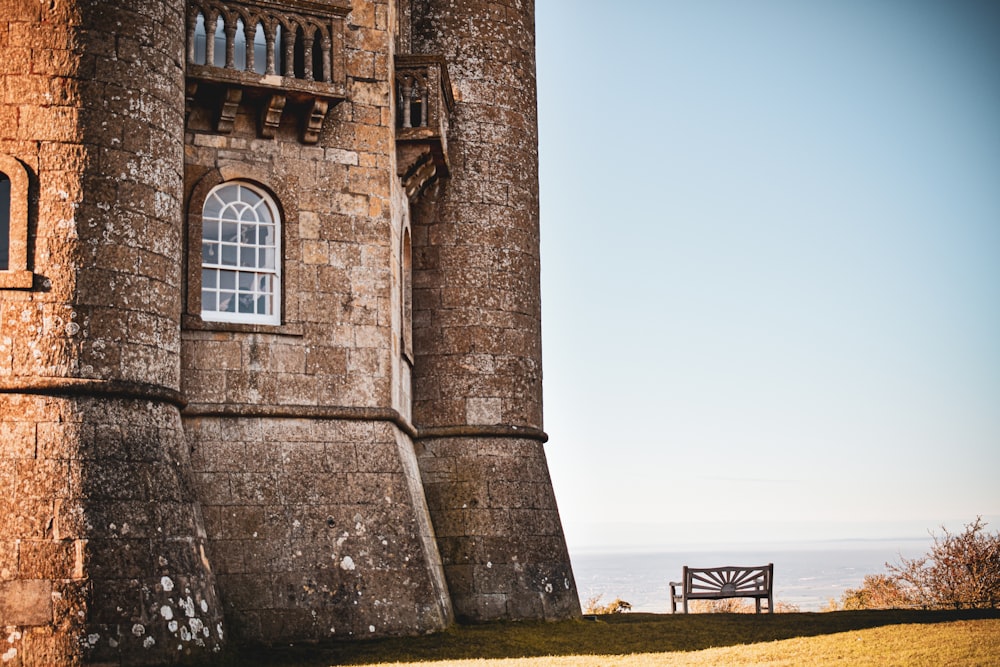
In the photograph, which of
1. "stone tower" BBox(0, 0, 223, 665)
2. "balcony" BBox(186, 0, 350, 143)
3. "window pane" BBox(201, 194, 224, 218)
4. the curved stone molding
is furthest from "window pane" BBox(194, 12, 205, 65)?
the curved stone molding

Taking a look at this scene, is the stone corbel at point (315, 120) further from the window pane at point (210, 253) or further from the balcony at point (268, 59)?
the window pane at point (210, 253)

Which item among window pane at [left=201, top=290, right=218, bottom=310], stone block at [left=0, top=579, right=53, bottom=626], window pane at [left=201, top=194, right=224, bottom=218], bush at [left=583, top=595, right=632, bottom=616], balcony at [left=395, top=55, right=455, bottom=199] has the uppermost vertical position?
balcony at [left=395, top=55, right=455, bottom=199]

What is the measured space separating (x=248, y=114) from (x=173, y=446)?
13.5 ft

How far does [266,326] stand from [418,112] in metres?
3.76

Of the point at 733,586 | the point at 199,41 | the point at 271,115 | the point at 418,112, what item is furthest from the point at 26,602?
the point at 733,586

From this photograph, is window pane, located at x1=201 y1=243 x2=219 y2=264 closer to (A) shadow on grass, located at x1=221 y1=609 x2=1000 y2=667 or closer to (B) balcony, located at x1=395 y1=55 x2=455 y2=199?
(B) balcony, located at x1=395 y1=55 x2=455 y2=199

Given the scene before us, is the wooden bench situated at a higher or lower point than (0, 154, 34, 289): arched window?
lower

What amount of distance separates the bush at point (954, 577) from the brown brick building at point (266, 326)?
705cm

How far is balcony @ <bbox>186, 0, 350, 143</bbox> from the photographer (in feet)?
46.2

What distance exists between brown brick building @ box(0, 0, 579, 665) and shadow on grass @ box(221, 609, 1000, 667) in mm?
465

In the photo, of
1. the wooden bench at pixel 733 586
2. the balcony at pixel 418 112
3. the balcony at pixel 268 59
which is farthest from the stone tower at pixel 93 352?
the wooden bench at pixel 733 586

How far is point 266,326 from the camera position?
1416 centimetres

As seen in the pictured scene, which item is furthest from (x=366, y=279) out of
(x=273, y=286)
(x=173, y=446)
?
(x=173, y=446)

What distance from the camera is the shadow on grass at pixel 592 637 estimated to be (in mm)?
12633
